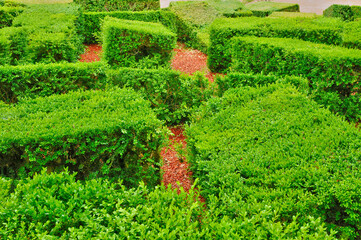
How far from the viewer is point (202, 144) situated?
4629 mm

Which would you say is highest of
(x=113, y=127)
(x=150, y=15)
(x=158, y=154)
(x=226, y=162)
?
(x=150, y=15)

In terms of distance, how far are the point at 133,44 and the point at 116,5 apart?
10996 millimetres

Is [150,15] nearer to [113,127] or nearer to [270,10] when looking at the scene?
[270,10]

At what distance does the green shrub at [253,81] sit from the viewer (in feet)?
21.4

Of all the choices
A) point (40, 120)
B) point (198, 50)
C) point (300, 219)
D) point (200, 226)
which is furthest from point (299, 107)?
point (198, 50)

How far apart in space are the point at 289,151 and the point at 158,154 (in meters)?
2.24

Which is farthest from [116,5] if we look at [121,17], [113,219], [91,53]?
[113,219]

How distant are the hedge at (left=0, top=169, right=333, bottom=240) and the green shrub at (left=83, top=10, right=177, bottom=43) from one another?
44.1 ft

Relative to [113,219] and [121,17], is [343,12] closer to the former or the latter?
[121,17]

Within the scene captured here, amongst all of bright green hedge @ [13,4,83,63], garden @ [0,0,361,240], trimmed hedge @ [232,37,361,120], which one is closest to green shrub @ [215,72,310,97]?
garden @ [0,0,361,240]

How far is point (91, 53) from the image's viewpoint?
14414 millimetres

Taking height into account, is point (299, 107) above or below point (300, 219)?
above

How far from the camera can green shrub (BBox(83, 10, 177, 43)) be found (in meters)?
15.7

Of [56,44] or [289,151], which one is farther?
[56,44]
